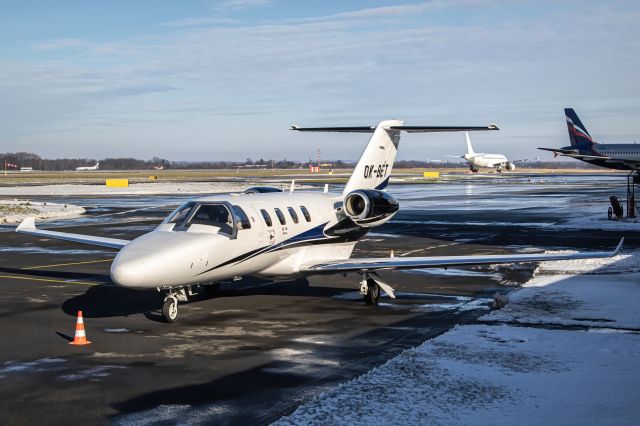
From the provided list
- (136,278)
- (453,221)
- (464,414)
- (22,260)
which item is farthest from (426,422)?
(453,221)

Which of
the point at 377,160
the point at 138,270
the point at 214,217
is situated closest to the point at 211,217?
the point at 214,217

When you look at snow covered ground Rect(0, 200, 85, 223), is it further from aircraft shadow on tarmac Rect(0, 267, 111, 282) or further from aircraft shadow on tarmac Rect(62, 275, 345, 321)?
aircraft shadow on tarmac Rect(62, 275, 345, 321)

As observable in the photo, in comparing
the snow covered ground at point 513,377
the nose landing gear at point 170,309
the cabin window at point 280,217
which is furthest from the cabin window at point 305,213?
the snow covered ground at point 513,377

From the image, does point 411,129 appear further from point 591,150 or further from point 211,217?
point 591,150

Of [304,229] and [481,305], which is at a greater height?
[304,229]

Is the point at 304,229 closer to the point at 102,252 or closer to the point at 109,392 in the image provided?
the point at 109,392

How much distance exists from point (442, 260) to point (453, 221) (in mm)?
22809

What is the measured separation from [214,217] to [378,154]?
6.29 metres

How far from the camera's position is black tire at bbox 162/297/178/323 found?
14375 mm

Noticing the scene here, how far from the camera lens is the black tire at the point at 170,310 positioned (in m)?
14.4

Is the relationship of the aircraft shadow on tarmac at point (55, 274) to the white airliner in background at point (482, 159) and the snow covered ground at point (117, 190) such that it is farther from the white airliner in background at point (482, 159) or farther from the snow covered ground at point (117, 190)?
the white airliner in background at point (482, 159)

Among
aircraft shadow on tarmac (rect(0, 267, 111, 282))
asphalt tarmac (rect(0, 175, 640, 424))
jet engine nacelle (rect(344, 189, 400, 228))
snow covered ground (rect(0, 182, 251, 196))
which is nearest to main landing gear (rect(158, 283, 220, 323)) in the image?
asphalt tarmac (rect(0, 175, 640, 424))

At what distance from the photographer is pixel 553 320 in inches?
553

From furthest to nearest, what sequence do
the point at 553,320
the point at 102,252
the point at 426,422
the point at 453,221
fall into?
the point at 453,221, the point at 102,252, the point at 553,320, the point at 426,422
